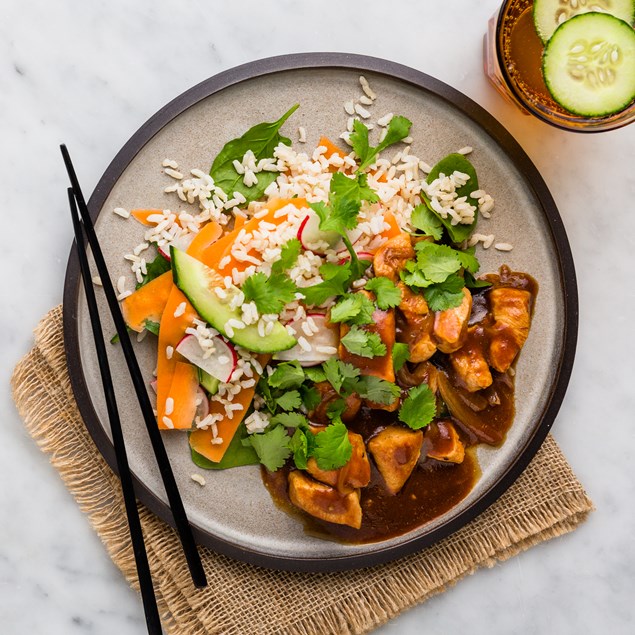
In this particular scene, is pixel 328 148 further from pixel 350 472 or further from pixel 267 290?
pixel 350 472

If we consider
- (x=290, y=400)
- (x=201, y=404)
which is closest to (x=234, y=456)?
(x=201, y=404)

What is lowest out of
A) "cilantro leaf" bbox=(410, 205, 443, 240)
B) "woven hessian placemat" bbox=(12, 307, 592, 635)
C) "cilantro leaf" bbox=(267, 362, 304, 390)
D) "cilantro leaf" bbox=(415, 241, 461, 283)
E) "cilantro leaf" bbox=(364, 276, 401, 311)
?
"woven hessian placemat" bbox=(12, 307, 592, 635)

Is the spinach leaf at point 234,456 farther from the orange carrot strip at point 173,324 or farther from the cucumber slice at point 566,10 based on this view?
the cucumber slice at point 566,10

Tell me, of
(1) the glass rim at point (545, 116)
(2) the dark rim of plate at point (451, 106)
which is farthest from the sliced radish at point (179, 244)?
(1) the glass rim at point (545, 116)

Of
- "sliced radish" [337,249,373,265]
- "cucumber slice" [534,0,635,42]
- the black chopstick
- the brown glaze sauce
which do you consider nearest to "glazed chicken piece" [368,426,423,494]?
the brown glaze sauce

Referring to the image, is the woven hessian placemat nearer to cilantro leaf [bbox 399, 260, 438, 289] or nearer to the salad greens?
the salad greens

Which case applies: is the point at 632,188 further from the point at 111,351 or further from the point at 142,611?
the point at 142,611
